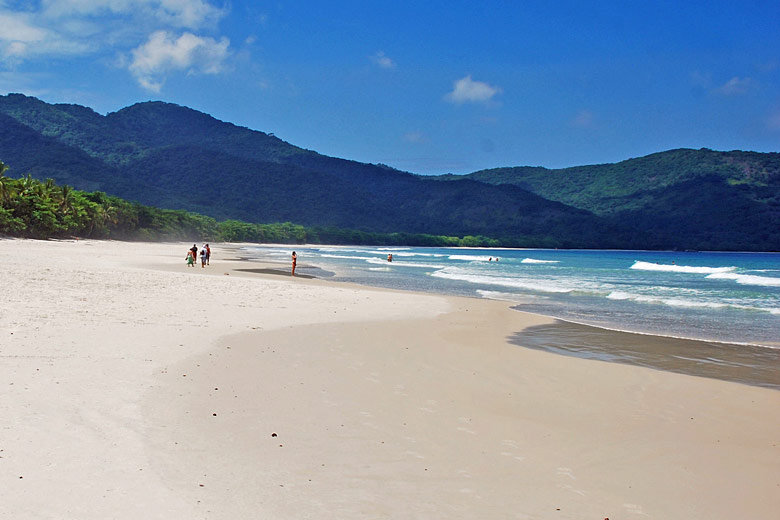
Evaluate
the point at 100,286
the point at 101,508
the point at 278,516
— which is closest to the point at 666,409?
the point at 278,516

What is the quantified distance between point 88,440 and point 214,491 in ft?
5.20

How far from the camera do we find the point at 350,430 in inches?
248

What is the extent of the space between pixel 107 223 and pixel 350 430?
3522 inches

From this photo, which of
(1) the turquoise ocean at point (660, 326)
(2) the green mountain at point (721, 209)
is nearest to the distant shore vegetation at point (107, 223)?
(1) the turquoise ocean at point (660, 326)

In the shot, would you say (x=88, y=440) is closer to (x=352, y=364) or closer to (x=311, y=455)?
(x=311, y=455)

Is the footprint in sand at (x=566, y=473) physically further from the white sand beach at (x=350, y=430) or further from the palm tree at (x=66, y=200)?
the palm tree at (x=66, y=200)

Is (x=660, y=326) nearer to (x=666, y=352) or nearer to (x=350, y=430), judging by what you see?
(x=666, y=352)

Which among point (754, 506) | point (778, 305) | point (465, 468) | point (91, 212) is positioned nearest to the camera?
point (754, 506)

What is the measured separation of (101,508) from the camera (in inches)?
166

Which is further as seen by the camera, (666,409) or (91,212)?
(91,212)

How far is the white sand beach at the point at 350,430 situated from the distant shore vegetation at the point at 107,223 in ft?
183

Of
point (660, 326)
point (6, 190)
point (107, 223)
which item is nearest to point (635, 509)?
point (660, 326)

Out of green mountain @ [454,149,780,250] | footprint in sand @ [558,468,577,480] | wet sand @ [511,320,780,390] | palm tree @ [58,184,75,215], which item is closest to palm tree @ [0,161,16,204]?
palm tree @ [58,184,75,215]

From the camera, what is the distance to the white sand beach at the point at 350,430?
15.2ft
